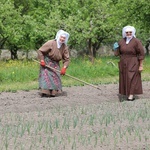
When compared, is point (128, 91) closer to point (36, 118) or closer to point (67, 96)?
point (67, 96)

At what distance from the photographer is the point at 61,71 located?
12.1 meters

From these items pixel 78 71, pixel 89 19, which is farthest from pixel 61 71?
pixel 89 19

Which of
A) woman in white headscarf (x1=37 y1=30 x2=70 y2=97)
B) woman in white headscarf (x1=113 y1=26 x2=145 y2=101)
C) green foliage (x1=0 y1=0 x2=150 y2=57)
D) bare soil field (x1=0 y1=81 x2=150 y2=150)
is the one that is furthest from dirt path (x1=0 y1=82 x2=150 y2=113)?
green foliage (x1=0 y1=0 x2=150 y2=57)

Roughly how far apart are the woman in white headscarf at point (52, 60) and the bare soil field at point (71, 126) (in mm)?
455

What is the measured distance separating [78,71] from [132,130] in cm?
1119

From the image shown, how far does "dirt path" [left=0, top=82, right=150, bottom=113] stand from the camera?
11.1 metres

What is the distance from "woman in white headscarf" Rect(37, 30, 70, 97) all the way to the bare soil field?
0.45 meters

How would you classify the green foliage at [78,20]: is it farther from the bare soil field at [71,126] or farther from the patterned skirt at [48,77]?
the bare soil field at [71,126]

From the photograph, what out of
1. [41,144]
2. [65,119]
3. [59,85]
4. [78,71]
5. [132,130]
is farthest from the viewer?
[78,71]

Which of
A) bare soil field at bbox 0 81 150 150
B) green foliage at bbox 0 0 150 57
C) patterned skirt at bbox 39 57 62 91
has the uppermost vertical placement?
green foliage at bbox 0 0 150 57

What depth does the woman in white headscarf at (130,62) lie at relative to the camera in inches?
466

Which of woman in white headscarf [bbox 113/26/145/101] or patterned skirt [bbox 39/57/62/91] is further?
patterned skirt [bbox 39/57/62/91]

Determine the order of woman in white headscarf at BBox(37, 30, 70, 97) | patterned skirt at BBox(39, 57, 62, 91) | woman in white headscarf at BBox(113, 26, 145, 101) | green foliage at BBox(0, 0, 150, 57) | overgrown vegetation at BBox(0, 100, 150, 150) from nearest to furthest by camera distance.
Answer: overgrown vegetation at BBox(0, 100, 150, 150) < woman in white headscarf at BBox(113, 26, 145, 101) < woman in white headscarf at BBox(37, 30, 70, 97) < patterned skirt at BBox(39, 57, 62, 91) < green foliage at BBox(0, 0, 150, 57)

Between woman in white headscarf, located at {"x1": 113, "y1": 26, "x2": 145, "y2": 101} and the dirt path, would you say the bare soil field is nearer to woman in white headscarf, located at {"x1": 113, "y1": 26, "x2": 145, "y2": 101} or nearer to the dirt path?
the dirt path
